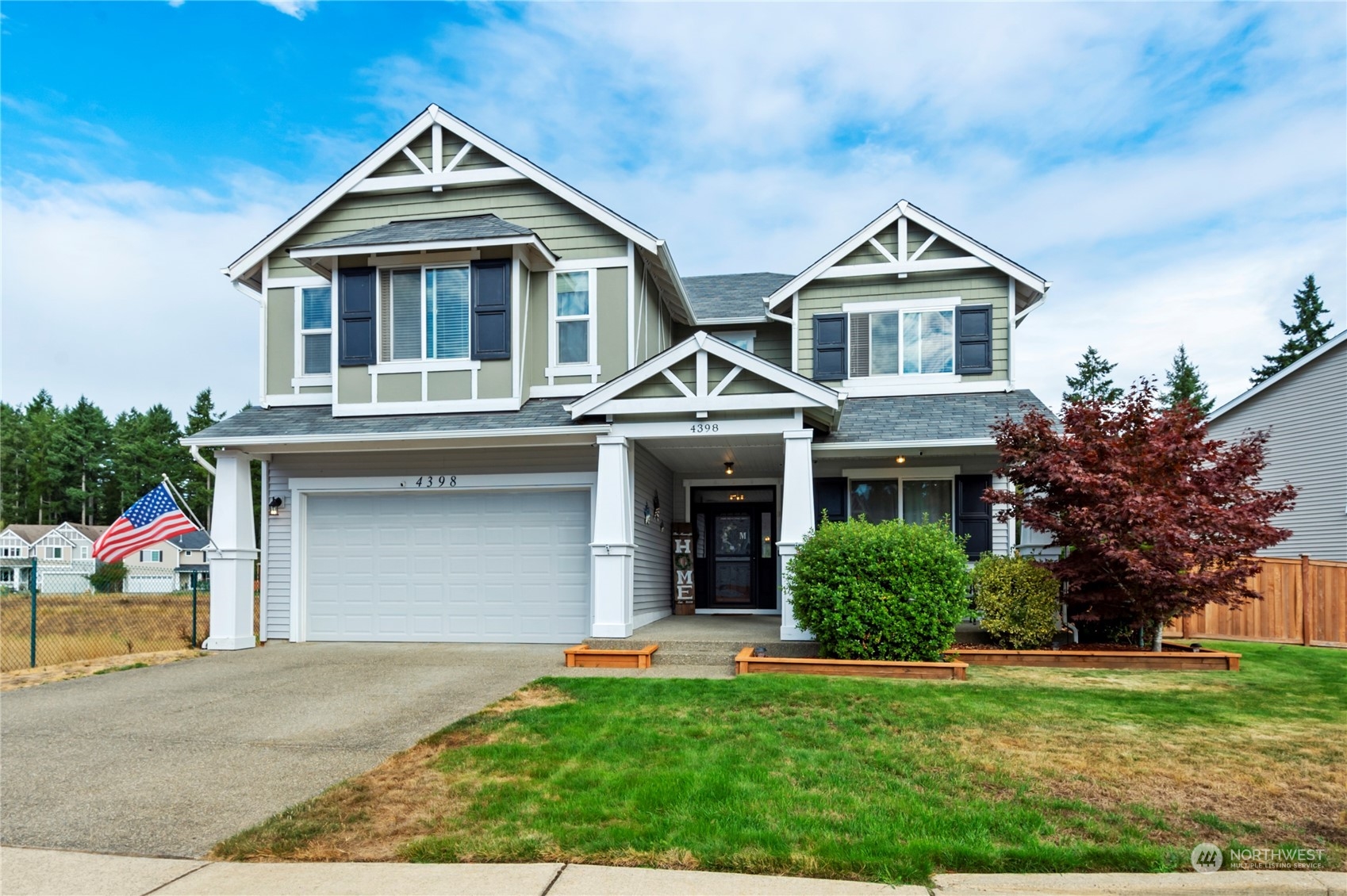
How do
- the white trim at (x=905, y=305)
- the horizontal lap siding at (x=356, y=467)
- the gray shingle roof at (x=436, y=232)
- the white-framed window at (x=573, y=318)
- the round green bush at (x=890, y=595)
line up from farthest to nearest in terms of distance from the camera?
the white trim at (x=905, y=305)
the white-framed window at (x=573, y=318)
the horizontal lap siding at (x=356, y=467)
the gray shingle roof at (x=436, y=232)
the round green bush at (x=890, y=595)

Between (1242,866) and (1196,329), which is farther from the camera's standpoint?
(1196,329)

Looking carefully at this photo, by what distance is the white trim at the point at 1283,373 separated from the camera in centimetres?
1830

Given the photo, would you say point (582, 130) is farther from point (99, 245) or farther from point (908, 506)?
point (908, 506)

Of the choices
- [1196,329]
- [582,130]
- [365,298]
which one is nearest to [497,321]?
[365,298]

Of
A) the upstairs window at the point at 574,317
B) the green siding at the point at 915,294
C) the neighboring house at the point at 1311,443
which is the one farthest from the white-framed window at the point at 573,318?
the neighboring house at the point at 1311,443

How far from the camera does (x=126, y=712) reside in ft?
26.0

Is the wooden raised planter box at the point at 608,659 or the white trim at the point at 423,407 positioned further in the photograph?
the white trim at the point at 423,407

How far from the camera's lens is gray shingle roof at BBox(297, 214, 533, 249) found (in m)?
12.0

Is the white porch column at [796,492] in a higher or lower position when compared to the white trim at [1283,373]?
lower

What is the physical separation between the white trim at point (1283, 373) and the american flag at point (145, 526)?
19113 mm

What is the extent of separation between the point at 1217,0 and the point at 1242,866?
41.6ft

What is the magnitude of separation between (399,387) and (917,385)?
26.9ft

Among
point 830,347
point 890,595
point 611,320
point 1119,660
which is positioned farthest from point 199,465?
point 1119,660

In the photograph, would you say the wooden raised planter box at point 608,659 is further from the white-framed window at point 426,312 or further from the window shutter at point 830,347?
the window shutter at point 830,347
